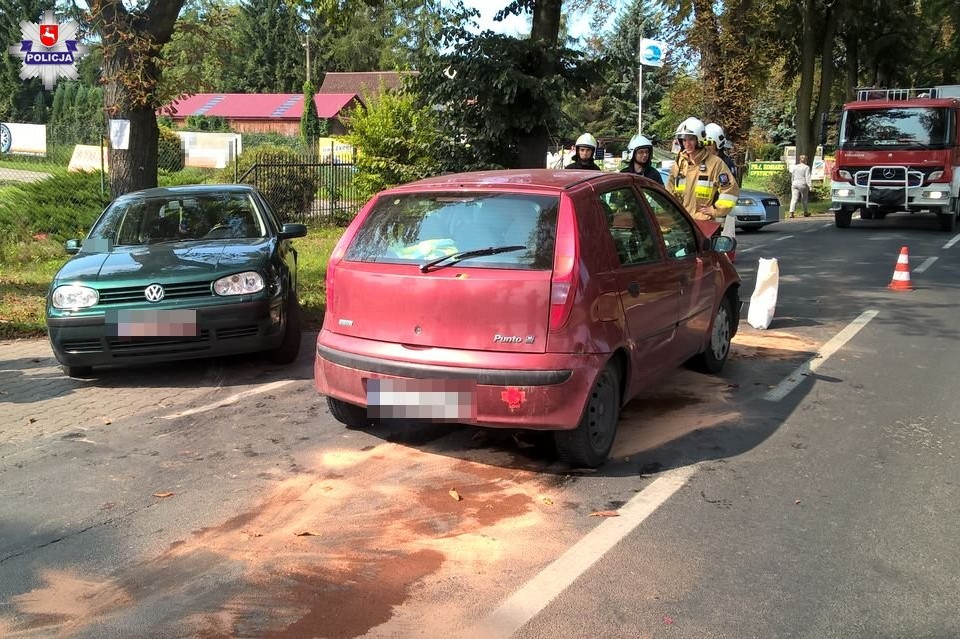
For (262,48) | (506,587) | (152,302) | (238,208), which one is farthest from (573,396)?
(262,48)

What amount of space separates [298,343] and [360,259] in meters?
2.80

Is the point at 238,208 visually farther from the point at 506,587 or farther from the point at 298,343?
the point at 506,587

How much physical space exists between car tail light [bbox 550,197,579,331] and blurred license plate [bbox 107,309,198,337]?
10.8 feet

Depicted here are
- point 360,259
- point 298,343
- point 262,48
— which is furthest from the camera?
point 262,48

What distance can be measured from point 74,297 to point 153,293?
2.07 feet

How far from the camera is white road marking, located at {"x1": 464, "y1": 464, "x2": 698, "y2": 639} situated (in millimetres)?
3284

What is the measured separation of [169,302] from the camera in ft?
21.8

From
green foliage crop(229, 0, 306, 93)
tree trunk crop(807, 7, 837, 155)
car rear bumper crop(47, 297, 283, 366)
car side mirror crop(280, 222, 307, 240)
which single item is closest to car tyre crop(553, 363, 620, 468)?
car rear bumper crop(47, 297, 283, 366)

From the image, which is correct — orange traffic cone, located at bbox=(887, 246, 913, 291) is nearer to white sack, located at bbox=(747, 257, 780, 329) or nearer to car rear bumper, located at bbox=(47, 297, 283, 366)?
white sack, located at bbox=(747, 257, 780, 329)

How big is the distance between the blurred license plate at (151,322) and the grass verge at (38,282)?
2.78m

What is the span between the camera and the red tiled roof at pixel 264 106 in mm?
59062

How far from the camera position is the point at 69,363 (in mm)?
6801

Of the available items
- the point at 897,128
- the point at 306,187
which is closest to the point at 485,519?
the point at 306,187

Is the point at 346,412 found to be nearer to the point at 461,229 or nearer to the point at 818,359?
the point at 461,229
